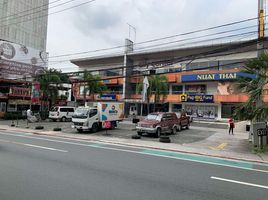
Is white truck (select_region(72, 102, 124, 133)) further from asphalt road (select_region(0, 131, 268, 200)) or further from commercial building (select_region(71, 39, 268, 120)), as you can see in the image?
commercial building (select_region(71, 39, 268, 120))

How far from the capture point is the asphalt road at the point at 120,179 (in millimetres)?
5262

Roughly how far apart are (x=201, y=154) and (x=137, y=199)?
7.72 meters

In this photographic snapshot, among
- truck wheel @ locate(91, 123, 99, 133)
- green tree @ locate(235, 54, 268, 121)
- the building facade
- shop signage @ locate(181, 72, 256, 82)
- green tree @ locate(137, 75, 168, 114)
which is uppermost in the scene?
the building facade

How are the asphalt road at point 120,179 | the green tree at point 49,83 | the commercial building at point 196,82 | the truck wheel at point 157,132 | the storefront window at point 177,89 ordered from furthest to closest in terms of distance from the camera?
the storefront window at point 177,89
the commercial building at point 196,82
the green tree at point 49,83
the truck wheel at point 157,132
the asphalt road at point 120,179

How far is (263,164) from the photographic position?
400 inches

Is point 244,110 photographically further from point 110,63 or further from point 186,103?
point 110,63

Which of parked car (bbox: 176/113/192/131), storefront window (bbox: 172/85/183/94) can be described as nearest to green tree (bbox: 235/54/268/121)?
parked car (bbox: 176/113/192/131)

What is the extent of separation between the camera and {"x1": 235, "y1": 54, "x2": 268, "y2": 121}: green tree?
39.9 ft

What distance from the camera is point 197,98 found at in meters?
40.5

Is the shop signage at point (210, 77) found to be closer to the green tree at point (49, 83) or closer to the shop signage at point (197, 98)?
the shop signage at point (197, 98)

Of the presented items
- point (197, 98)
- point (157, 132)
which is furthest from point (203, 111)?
point (157, 132)

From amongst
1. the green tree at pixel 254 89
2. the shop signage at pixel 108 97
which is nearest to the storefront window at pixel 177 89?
the shop signage at pixel 108 97

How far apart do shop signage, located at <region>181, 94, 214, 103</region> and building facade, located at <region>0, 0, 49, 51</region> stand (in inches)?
1541

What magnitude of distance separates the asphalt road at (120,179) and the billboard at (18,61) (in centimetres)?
3384
